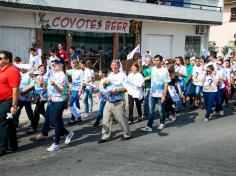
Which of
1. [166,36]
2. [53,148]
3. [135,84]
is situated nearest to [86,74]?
[135,84]

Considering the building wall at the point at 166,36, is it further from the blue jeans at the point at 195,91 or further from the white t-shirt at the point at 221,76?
the white t-shirt at the point at 221,76

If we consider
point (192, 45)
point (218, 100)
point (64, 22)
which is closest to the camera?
point (218, 100)

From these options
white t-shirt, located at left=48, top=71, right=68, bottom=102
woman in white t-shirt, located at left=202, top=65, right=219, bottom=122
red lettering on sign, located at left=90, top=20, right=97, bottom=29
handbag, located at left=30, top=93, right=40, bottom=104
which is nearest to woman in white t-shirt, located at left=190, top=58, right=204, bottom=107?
woman in white t-shirt, located at left=202, top=65, right=219, bottom=122

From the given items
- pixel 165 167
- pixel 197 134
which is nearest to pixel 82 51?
pixel 197 134

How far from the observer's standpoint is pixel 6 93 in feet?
22.3

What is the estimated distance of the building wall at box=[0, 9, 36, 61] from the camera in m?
15.7

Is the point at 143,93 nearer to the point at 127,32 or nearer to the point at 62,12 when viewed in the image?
the point at 62,12

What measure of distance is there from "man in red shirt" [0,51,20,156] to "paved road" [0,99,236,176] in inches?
16.2

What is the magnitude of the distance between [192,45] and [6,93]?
21.2 metres

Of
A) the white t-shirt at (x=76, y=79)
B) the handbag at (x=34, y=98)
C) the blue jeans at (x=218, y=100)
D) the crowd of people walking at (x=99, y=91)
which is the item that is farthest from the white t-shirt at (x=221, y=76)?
the handbag at (x=34, y=98)

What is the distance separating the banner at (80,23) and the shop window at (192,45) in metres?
6.51

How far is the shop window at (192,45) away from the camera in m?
25.9

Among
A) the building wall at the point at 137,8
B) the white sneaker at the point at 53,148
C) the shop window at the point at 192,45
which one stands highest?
the building wall at the point at 137,8

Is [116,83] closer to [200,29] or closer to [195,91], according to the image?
[195,91]
